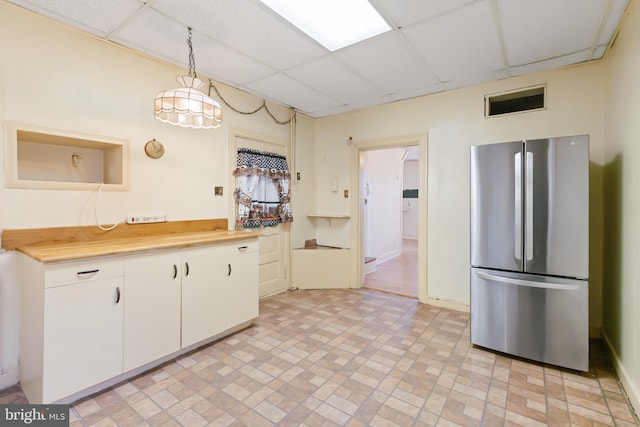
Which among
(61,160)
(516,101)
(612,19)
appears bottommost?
(61,160)

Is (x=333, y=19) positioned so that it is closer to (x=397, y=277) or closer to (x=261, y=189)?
(x=261, y=189)

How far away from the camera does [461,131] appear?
128 inches

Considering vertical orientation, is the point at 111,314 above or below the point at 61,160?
below

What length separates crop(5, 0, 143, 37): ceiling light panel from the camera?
6.09 ft

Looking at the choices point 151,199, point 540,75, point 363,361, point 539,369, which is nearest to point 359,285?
point 363,361

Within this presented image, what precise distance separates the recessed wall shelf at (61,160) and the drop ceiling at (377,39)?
2.69 feet

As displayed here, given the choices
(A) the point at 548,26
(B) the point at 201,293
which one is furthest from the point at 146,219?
(A) the point at 548,26

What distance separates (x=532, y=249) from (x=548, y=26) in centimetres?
163

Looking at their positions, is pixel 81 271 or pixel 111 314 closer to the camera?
pixel 81 271

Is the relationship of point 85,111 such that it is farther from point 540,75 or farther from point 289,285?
point 540,75

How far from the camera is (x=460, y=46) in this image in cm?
235

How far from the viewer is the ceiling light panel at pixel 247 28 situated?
6.17ft

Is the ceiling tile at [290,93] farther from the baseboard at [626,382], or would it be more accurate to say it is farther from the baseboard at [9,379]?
the baseboard at [626,382]

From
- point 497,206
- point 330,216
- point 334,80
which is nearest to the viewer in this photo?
point 497,206
